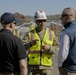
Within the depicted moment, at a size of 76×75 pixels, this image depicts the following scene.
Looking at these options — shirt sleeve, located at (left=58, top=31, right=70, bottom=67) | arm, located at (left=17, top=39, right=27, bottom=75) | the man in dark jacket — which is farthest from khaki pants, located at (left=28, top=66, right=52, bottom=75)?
arm, located at (left=17, top=39, right=27, bottom=75)

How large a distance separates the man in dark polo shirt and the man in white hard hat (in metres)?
1.04

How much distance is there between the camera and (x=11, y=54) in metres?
5.29

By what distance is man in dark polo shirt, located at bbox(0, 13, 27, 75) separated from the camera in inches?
207


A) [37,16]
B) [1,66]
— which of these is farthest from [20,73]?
[37,16]

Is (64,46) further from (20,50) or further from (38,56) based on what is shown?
(38,56)

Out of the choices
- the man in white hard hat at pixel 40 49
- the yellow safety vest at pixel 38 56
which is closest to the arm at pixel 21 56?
the man in white hard hat at pixel 40 49

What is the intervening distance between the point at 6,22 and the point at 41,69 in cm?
143

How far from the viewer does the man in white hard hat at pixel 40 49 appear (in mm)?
6457

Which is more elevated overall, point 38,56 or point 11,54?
point 11,54

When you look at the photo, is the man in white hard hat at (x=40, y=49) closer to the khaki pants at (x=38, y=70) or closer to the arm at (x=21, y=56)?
the khaki pants at (x=38, y=70)

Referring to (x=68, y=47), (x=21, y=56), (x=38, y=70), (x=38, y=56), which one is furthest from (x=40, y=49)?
(x=21, y=56)

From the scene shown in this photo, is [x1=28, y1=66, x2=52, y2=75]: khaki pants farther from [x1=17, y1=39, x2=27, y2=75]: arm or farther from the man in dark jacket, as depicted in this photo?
[x1=17, y1=39, x2=27, y2=75]: arm

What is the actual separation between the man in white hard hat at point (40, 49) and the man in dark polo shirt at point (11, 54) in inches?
40.9

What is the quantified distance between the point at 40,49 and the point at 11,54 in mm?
1261
